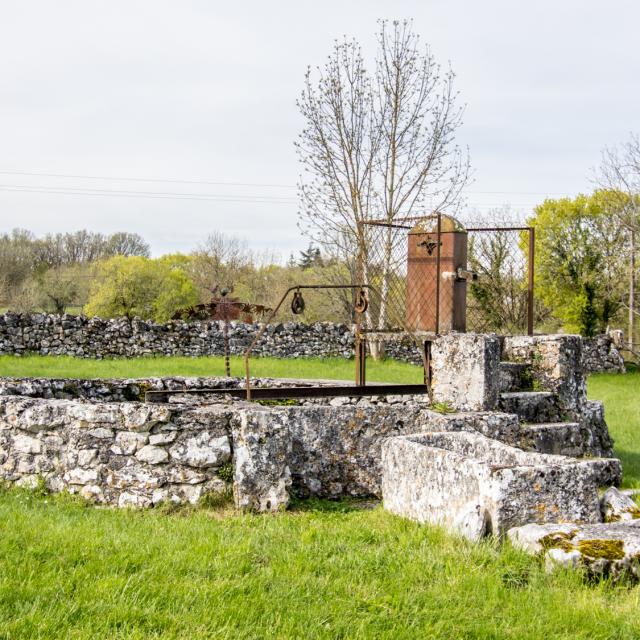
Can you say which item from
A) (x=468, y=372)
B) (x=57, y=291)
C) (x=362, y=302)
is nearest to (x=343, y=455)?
(x=468, y=372)

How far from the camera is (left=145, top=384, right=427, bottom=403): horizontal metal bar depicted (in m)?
9.30

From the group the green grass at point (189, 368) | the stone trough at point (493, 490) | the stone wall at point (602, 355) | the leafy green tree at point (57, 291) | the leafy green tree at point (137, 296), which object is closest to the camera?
the stone trough at point (493, 490)

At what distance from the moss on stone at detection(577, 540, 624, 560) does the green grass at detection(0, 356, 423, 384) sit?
14588 millimetres

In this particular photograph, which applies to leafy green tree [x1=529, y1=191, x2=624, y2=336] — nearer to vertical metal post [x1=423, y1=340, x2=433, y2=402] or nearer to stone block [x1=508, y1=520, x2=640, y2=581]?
vertical metal post [x1=423, y1=340, x2=433, y2=402]

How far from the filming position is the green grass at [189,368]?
19.2 meters

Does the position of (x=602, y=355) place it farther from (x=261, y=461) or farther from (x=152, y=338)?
(x=261, y=461)

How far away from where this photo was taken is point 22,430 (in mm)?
7602

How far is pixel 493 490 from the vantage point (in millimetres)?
5797

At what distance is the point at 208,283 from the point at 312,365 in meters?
33.5

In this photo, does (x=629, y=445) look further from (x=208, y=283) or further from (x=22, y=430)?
(x=208, y=283)

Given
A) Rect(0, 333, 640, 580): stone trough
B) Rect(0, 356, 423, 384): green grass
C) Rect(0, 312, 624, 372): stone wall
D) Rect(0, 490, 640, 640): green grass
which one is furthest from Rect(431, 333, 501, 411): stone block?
Rect(0, 312, 624, 372): stone wall

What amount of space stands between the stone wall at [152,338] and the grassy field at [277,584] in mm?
17203

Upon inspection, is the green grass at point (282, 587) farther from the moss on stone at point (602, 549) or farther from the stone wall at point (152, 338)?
the stone wall at point (152, 338)

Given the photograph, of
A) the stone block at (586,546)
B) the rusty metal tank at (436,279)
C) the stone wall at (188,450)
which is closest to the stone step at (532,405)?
the rusty metal tank at (436,279)
